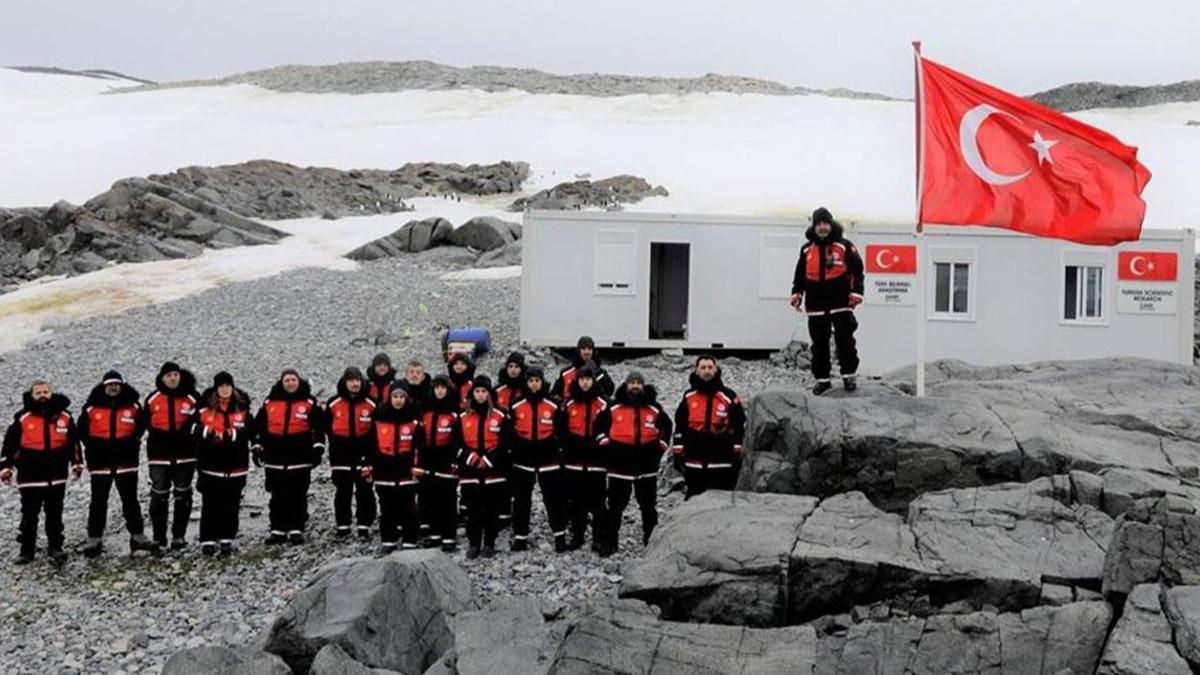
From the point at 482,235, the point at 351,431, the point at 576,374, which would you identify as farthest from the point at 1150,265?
the point at 482,235

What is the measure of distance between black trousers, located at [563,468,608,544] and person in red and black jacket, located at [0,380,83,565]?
16.7 feet

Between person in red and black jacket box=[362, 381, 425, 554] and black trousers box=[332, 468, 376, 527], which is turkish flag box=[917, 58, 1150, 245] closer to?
Result: person in red and black jacket box=[362, 381, 425, 554]

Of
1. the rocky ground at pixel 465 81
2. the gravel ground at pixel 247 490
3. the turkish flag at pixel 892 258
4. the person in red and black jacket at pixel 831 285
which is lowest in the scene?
the gravel ground at pixel 247 490

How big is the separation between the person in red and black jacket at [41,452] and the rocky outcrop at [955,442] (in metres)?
6.84

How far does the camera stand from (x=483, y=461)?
474 inches

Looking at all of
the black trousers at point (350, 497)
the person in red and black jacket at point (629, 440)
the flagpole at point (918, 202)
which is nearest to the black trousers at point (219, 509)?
the black trousers at point (350, 497)

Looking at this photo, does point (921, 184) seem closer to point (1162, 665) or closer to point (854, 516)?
point (854, 516)

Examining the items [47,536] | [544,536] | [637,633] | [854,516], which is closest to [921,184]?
[854,516]

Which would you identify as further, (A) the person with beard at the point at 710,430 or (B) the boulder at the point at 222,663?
(A) the person with beard at the point at 710,430

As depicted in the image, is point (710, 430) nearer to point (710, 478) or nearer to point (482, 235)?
point (710, 478)

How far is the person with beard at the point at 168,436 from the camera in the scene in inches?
493

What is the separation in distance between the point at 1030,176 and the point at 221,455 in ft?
28.6

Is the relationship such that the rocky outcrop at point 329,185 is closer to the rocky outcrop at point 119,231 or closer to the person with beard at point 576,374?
the rocky outcrop at point 119,231

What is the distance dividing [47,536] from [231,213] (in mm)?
30011
